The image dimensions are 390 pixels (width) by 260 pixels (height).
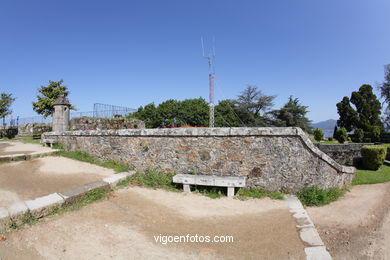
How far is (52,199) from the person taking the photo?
3.39 metres

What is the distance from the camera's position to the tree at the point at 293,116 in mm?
33188

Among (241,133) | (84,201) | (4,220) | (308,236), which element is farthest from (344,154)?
(4,220)

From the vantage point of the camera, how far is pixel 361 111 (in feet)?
79.8

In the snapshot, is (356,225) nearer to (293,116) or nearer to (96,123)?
(96,123)

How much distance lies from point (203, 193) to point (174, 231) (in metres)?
1.62

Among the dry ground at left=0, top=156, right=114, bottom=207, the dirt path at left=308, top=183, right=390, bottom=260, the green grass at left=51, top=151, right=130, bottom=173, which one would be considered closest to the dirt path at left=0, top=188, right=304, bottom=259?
the dirt path at left=308, top=183, right=390, bottom=260

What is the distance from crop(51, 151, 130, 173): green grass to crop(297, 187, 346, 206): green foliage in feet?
14.8

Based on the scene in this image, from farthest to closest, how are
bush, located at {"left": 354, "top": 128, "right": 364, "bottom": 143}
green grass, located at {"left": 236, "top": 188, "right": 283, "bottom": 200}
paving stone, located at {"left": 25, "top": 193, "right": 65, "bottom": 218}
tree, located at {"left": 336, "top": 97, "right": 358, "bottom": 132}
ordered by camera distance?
tree, located at {"left": 336, "top": 97, "right": 358, "bottom": 132} → bush, located at {"left": 354, "top": 128, "right": 364, "bottom": 143} → green grass, located at {"left": 236, "top": 188, "right": 283, "bottom": 200} → paving stone, located at {"left": 25, "top": 193, "right": 65, "bottom": 218}

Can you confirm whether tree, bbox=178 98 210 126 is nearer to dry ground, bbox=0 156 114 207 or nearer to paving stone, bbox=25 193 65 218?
dry ground, bbox=0 156 114 207

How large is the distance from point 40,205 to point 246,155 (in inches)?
155

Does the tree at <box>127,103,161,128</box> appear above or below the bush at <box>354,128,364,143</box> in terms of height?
above

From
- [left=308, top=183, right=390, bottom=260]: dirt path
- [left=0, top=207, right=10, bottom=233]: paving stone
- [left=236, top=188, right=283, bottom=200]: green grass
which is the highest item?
[left=0, top=207, right=10, bottom=233]: paving stone

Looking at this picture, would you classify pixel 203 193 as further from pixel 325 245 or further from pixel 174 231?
pixel 325 245

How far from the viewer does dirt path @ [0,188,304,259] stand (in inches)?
94.0
